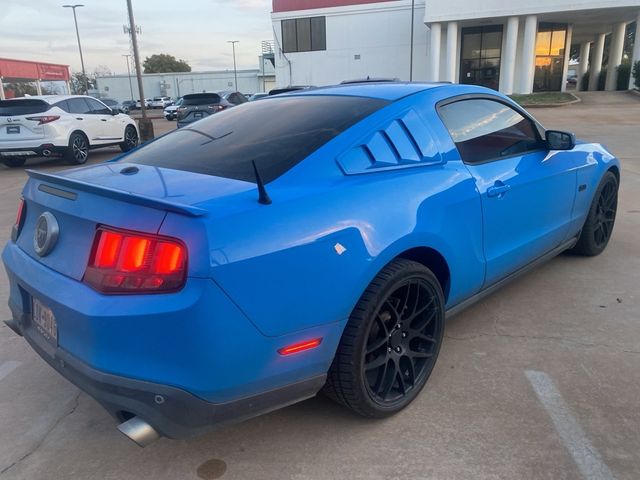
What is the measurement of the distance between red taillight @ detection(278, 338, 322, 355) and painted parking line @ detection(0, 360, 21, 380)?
78.7 inches

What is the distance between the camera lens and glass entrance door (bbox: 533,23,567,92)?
3622 cm

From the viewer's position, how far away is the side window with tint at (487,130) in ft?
9.88

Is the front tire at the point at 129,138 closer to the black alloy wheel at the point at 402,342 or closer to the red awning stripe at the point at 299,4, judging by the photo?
the black alloy wheel at the point at 402,342

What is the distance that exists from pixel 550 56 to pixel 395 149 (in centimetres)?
3934

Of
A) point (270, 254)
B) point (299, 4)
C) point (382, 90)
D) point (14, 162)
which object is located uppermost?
point (299, 4)

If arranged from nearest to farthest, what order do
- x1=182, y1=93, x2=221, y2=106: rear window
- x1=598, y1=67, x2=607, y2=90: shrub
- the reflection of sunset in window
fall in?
x1=182, y1=93, x2=221, y2=106: rear window → the reflection of sunset in window → x1=598, y1=67, x2=607, y2=90: shrub

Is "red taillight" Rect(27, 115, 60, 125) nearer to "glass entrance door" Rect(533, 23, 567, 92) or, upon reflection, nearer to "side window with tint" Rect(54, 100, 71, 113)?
"side window with tint" Rect(54, 100, 71, 113)

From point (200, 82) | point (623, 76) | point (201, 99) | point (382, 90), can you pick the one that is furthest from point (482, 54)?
point (200, 82)

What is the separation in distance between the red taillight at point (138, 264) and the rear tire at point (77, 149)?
1092 centimetres

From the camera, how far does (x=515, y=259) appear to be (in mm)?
3342

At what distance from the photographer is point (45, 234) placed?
7.16 feet

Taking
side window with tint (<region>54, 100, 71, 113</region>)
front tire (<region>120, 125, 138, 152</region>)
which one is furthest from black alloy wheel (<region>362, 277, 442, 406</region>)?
front tire (<region>120, 125, 138, 152</region>)

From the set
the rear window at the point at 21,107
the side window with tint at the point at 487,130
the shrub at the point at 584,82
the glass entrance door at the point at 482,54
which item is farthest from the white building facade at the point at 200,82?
the side window with tint at the point at 487,130

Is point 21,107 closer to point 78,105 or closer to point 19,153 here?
point 19,153
